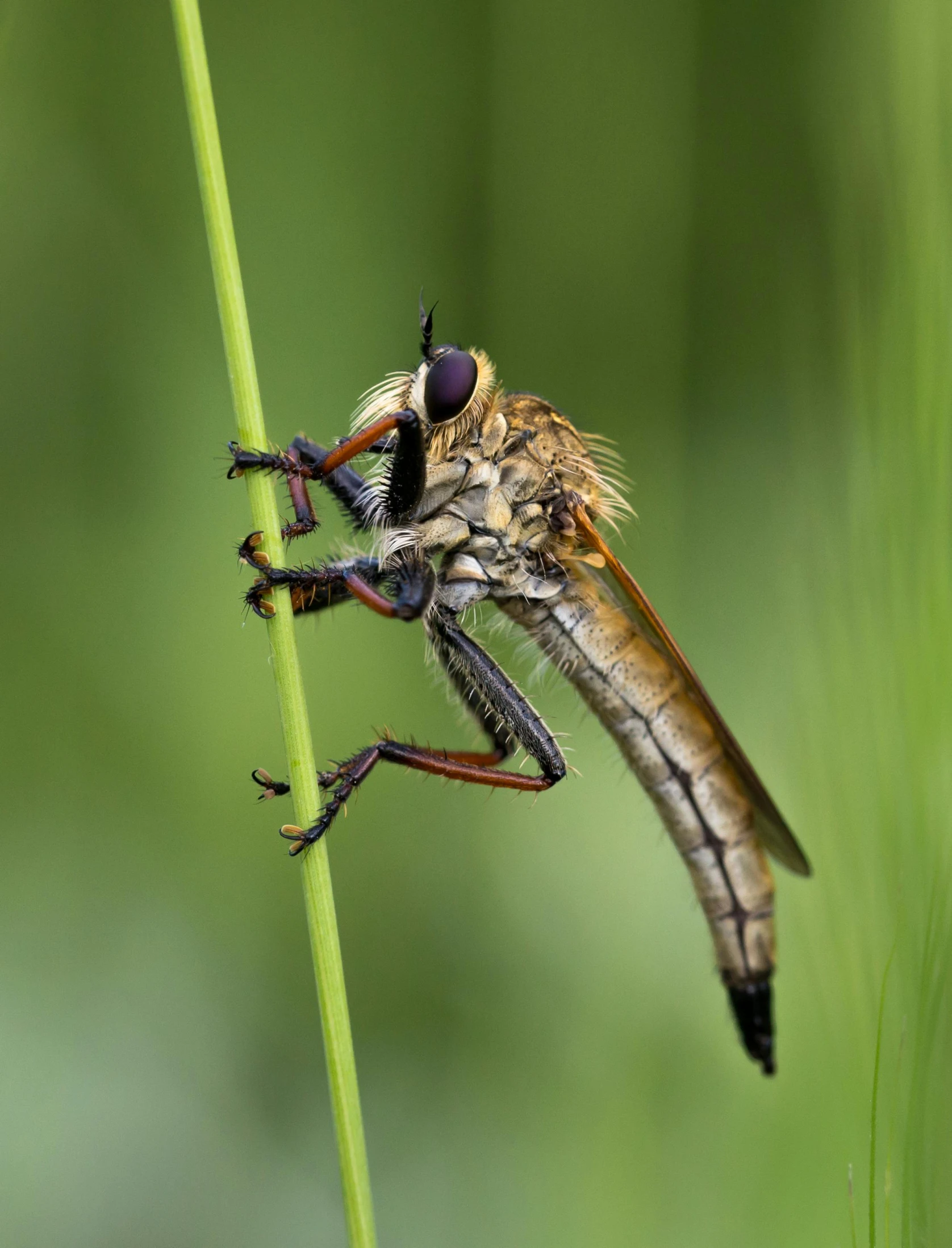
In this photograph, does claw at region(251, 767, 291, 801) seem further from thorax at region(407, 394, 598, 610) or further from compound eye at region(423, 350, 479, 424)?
compound eye at region(423, 350, 479, 424)

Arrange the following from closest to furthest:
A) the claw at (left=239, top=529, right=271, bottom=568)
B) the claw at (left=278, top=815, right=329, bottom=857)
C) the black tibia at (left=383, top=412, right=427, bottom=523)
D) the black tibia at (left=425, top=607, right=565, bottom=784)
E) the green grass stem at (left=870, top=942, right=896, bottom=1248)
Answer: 1. the green grass stem at (left=870, top=942, right=896, bottom=1248)
2. the claw at (left=278, top=815, right=329, bottom=857)
3. the claw at (left=239, top=529, right=271, bottom=568)
4. the black tibia at (left=383, top=412, right=427, bottom=523)
5. the black tibia at (left=425, top=607, right=565, bottom=784)

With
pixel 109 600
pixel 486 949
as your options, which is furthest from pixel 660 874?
pixel 109 600

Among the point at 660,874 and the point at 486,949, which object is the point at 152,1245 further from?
the point at 660,874

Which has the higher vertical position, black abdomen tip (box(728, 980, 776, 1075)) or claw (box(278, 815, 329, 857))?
claw (box(278, 815, 329, 857))

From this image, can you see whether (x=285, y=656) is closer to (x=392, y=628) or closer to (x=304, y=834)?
(x=304, y=834)

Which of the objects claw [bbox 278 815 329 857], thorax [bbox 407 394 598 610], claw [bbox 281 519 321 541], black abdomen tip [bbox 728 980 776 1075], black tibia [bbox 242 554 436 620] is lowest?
black abdomen tip [bbox 728 980 776 1075]

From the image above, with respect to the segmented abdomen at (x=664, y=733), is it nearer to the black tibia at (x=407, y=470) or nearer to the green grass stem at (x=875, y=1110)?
the black tibia at (x=407, y=470)

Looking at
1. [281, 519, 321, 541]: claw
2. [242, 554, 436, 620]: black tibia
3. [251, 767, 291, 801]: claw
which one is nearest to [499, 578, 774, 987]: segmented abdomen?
[242, 554, 436, 620]: black tibia
